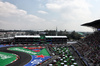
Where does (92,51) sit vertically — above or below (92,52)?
above

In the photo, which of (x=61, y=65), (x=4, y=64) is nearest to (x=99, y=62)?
(x=61, y=65)

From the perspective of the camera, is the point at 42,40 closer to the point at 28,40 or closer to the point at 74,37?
the point at 28,40

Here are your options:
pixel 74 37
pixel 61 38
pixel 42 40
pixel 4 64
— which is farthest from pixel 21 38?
pixel 74 37

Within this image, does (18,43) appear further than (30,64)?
Yes

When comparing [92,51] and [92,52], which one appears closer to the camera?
[92,52]

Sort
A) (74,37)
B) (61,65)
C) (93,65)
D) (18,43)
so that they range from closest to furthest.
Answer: (93,65), (61,65), (18,43), (74,37)

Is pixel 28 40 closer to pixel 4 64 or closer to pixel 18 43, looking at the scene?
pixel 18 43

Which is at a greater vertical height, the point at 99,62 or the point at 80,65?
Answer: the point at 99,62

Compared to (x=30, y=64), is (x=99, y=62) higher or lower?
higher

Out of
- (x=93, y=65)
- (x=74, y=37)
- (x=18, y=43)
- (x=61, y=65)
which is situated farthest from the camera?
(x=74, y=37)
